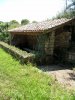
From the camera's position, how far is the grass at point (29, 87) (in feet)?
27.1

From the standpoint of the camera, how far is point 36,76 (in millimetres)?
11102

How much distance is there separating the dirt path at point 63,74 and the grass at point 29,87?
26.2 inches

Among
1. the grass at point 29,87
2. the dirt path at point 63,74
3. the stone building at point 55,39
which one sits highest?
the stone building at point 55,39

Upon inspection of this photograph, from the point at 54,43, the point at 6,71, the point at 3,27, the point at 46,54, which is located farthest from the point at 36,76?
the point at 3,27

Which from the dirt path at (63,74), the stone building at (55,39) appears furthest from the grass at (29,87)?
the stone building at (55,39)

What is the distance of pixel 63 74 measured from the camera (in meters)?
12.5

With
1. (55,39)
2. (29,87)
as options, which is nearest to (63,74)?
(29,87)

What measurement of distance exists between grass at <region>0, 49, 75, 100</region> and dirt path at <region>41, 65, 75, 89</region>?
0.66 m

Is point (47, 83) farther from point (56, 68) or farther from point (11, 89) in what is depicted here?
point (56, 68)

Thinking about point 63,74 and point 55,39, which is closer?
point 63,74

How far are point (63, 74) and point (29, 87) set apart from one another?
142 inches

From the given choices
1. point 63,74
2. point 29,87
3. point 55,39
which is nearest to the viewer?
point 29,87

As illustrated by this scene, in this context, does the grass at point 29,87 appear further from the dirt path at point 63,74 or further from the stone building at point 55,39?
the stone building at point 55,39

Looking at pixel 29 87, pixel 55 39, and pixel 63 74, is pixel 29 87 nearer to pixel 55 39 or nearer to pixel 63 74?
pixel 63 74
